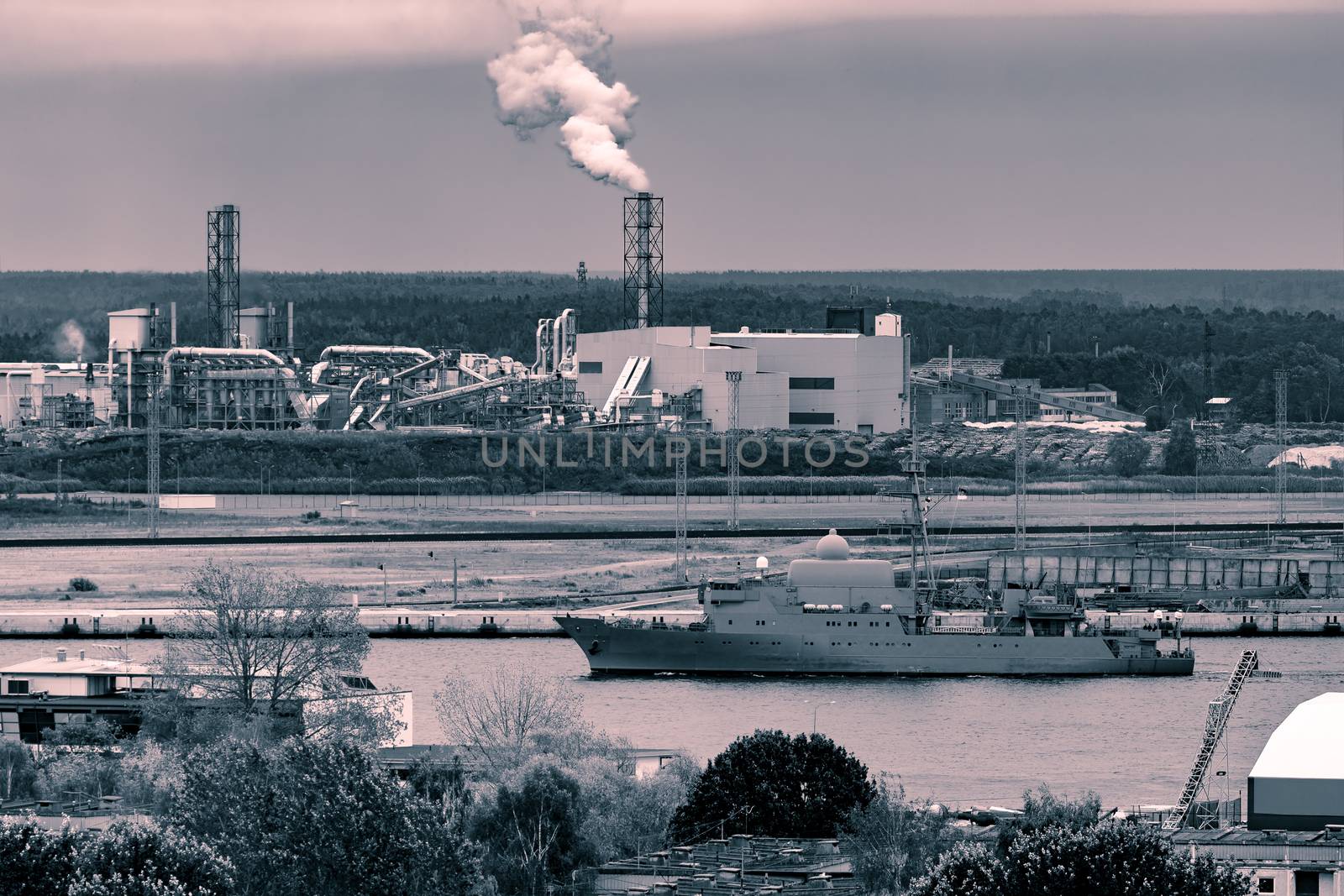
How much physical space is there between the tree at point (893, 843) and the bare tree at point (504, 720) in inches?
223

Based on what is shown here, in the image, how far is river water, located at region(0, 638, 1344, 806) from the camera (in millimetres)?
39938

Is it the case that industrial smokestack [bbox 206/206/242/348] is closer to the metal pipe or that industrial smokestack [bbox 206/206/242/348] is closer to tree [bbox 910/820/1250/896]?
the metal pipe

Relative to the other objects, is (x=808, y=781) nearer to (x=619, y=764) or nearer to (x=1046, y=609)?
(x=619, y=764)

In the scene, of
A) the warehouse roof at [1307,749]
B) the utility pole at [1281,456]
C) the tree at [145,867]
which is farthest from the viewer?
the utility pole at [1281,456]

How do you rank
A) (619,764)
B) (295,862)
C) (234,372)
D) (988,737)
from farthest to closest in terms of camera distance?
1. (234,372)
2. (988,737)
3. (619,764)
4. (295,862)

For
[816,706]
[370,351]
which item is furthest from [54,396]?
[816,706]

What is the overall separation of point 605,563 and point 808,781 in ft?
141

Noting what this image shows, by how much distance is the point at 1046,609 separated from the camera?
5884 centimetres

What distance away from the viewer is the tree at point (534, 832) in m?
28.8

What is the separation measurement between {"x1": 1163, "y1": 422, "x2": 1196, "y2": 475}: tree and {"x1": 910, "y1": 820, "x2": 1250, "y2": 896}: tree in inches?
3287

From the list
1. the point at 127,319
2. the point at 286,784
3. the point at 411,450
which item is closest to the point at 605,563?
the point at 411,450

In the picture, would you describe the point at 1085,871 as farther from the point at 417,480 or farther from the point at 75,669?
the point at 417,480

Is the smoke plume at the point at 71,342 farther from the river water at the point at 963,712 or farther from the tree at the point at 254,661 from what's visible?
the tree at the point at 254,661

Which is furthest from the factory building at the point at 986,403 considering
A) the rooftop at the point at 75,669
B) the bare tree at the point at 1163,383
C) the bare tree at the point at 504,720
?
the bare tree at the point at 504,720
